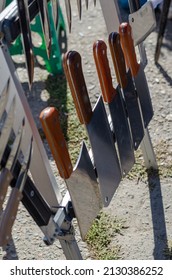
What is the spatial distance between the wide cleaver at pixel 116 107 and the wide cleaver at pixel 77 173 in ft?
0.74

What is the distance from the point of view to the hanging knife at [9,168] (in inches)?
72.8

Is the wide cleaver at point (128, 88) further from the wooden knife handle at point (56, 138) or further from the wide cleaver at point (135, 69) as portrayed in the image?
the wooden knife handle at point (56, 138)

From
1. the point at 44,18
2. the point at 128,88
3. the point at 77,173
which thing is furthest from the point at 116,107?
the point at 44,18

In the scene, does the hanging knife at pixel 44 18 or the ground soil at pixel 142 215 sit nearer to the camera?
the hanging knife at pixel 44 18

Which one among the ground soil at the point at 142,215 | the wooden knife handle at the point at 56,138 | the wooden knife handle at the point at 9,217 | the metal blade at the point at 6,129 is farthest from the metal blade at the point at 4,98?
the ground soil at the point at 142,215

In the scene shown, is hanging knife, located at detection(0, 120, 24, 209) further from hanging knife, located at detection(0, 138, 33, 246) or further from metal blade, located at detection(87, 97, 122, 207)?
metal blade, located at detection(87, 97, 122, 207)

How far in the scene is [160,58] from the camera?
4.02m

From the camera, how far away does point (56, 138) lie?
2021 millimetres

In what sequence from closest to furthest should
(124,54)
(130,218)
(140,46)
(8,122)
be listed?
(8,122) < (124,54) < (140,46) < (130,218)

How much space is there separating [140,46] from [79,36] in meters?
1.66

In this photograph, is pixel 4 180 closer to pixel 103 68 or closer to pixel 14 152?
pixel 14 152

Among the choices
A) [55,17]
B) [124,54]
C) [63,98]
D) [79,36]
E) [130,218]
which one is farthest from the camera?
[79,36]
